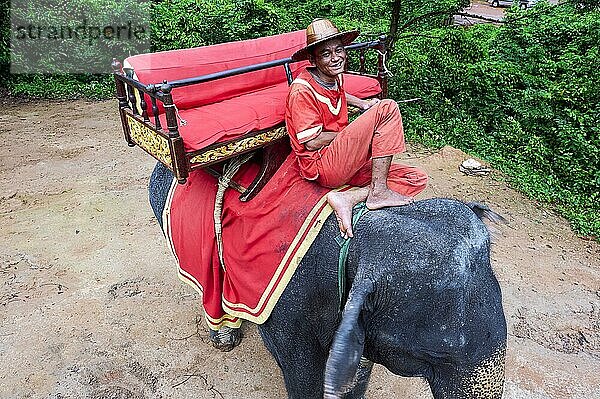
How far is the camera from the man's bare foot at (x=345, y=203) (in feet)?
7.11

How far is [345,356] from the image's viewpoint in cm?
172

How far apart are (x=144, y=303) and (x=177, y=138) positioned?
2484 mm

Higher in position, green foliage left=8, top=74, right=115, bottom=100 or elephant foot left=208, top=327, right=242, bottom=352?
elephant foot left=208, top=327, right=242, bottom=352

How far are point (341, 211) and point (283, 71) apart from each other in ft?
4.38

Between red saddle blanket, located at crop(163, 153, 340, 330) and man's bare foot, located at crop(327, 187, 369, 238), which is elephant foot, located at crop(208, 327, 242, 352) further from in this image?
man's bare foot, located at crop(327, 187, 369, 238)

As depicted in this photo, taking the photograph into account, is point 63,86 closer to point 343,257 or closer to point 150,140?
point 150,140

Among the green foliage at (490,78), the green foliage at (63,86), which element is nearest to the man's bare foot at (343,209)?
the green foliage at (490,78)

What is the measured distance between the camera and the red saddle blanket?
7.86 feet

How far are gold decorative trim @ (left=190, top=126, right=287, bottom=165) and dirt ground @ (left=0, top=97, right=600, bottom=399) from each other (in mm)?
1389

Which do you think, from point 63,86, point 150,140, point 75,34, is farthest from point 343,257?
point 75,34

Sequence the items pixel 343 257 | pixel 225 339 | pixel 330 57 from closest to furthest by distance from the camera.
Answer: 1. pixel 343 257
2. pixel 330 57
3. pixel 225 339

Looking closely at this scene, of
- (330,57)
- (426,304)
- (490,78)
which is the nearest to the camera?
(426,304)

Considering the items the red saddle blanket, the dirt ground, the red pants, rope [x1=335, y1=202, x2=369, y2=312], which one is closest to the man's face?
the red pants

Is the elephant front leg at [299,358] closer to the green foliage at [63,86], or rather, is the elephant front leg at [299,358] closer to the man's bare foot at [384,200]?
the man's bare foot at [384,200]
